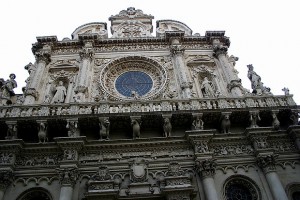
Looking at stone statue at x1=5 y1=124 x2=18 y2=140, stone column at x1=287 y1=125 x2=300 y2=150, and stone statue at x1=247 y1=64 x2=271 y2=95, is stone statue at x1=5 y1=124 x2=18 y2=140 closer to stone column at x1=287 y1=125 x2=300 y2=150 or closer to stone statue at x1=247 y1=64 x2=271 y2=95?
stone column at x1=287 y1=125 x2=300 y2=150

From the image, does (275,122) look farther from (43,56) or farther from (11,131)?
(43,56)

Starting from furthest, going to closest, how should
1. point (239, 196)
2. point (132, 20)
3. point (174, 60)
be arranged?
point (132, 20), point (174, 60), point (239, 196)

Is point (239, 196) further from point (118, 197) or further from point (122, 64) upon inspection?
point (122, 64)

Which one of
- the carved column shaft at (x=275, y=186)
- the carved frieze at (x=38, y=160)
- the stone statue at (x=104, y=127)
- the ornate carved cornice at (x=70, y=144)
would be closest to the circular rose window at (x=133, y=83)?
the stone statue at (x=104, y=127)

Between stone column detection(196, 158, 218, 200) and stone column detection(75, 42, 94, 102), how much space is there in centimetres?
571

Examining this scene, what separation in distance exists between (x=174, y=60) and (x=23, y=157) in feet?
27.8

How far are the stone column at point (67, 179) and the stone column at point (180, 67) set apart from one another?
5849 millimetres

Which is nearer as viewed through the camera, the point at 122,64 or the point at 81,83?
the point at 81,83

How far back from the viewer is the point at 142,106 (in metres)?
11.9

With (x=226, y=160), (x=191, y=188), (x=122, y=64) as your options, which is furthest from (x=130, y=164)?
(x=122, y=64)

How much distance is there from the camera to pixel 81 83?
14.1 m

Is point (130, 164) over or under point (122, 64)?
under

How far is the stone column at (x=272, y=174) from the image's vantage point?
31.7 ft

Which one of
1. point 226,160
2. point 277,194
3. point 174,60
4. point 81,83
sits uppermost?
point 174,60
